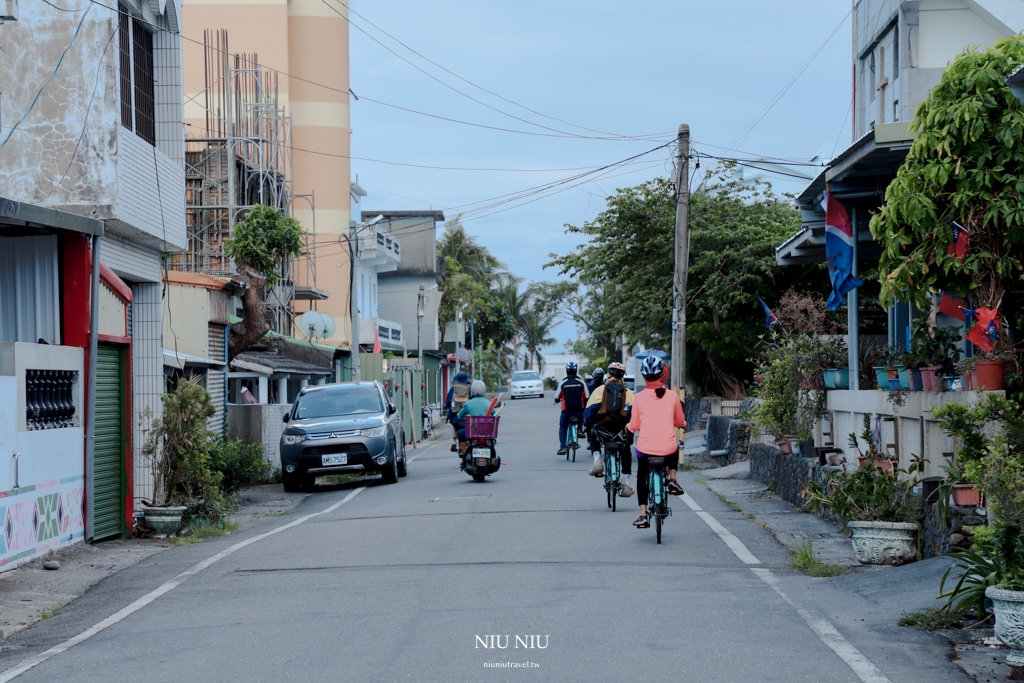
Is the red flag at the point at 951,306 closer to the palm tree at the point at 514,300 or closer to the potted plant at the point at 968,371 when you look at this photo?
the potted plant at the point at 968,371

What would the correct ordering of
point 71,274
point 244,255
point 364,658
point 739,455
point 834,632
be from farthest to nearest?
1. point 739,455
2. point 244,255
3. point 71,274
4. point 834,632
5. point 364,658

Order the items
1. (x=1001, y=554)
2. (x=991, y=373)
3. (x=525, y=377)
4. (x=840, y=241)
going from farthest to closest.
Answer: (x=525, y=377)
(x=840, y=241)
(x=991, y=373)
(x=1001, y=554)

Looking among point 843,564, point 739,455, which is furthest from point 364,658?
point 739,455

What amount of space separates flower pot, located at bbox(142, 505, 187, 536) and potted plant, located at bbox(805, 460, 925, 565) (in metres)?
7.58

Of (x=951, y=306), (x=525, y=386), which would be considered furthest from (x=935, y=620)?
(x=525, y=386)

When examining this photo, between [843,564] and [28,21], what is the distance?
440 inches

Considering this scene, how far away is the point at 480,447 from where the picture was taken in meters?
18.8

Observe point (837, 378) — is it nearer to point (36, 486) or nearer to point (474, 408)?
point (474, 408)

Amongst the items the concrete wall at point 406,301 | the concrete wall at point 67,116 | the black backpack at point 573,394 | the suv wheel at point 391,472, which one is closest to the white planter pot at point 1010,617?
the concrete wall at point 67,116

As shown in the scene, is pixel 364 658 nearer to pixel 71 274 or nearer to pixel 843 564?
pixel 843 564

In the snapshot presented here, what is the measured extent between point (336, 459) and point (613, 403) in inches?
260

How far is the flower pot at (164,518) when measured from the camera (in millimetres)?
13609

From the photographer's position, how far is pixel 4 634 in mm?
8258

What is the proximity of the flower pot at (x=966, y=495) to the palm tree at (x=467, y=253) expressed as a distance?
61809mm
